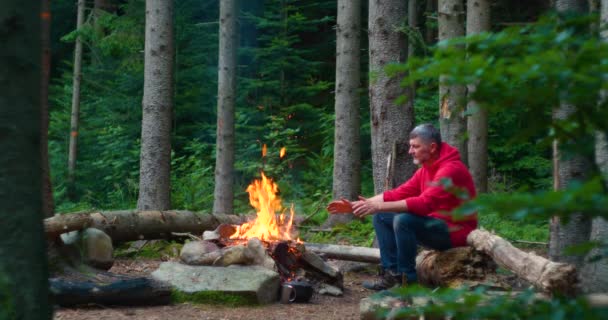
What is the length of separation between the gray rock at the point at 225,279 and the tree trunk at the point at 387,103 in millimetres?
2161

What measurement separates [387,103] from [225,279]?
2.98 m

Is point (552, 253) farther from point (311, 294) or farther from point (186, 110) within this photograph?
point (186, 110)

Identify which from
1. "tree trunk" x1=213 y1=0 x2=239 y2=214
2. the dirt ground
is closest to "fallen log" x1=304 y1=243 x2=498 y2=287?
the dirt ground

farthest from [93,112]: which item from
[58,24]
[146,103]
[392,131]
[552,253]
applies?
[552,253]

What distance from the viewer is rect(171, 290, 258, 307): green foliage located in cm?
731

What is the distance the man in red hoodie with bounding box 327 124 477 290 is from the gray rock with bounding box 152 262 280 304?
98 cm

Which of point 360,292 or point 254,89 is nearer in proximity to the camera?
point 360,292

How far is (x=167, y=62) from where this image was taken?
12.1 m

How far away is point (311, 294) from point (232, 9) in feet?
29.0

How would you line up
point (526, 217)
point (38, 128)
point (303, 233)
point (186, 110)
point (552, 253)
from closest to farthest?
1. point (526, 217)
2. point (38, 128)
3. point (552, 253)
4. point (303, 233)
5. point (186, 110)

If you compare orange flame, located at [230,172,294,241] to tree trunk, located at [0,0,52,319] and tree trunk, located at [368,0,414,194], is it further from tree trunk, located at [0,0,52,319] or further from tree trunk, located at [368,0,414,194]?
tree trunk, located at [0,0,52,319]

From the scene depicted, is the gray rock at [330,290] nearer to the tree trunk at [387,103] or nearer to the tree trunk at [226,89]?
the tree trunk at [387,103]

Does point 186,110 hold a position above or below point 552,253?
above

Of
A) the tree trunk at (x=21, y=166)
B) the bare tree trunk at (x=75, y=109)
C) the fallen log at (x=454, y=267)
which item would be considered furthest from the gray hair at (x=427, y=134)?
the bare tree trunk at (x=75, y=109)
